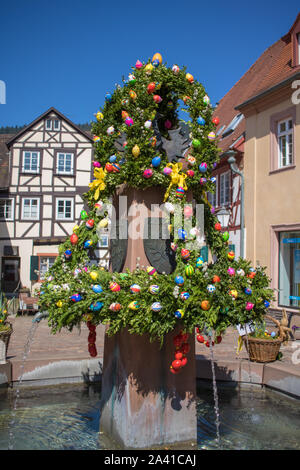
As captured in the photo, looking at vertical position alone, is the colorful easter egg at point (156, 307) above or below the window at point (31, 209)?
below

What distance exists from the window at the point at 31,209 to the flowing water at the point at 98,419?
17.5 m

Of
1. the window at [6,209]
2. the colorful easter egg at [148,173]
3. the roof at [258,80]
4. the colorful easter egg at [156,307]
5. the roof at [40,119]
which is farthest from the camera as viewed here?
the roof at [40,119]

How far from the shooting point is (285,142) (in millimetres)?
12602

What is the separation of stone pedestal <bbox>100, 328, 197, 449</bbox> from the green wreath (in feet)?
0.75

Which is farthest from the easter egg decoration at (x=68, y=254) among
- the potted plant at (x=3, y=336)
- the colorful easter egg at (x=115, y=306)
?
the potted plant at (x=3, y=336)

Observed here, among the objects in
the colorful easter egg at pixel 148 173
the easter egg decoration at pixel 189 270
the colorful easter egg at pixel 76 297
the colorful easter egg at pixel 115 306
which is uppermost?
the colorful easter egg at pixel 148 173

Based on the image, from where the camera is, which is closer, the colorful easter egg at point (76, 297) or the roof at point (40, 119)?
the colorful easter egg at point (76, 297)

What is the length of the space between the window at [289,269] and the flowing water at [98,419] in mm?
6904

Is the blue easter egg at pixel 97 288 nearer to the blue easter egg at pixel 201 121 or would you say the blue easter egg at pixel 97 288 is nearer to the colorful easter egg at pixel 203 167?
the colorful easter egg at pixel 203 167

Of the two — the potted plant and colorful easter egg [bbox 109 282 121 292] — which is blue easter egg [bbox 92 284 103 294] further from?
the potted plant

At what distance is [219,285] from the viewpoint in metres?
3.66

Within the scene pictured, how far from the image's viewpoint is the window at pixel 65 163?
75.2ft

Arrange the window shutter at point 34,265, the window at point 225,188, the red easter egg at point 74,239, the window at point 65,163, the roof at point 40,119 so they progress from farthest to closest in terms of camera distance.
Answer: the window at point 65,163 < the roof at point 40,119 < the window shutter at point 34,265 < the window at point 225,188 < the red easter egg at point 74,239

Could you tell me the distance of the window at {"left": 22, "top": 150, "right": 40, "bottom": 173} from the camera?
22.7 m
